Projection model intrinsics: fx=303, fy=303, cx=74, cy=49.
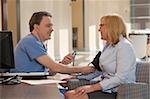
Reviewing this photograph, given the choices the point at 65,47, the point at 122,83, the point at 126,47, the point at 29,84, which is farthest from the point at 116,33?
the point at 65,47

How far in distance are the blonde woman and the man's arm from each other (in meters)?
0.19

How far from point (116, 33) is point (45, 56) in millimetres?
608

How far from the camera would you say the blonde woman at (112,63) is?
2322 mm

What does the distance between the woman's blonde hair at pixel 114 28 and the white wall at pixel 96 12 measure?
4.21 m

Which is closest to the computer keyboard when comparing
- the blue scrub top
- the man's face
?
the blue scrub top

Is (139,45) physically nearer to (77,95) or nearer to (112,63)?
(112,63)

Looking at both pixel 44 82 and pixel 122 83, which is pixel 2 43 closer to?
pixel 44 82

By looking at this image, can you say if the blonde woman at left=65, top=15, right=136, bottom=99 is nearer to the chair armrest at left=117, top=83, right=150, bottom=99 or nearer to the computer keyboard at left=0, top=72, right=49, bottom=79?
the chair armrest at left=117, top=83, right=150, bottom=99

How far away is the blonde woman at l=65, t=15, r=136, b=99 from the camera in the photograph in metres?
2.32

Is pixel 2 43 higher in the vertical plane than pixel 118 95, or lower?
higher

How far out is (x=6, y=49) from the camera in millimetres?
2148

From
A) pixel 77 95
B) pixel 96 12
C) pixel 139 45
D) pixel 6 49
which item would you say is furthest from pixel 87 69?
pixel 96 12

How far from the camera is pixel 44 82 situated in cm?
220

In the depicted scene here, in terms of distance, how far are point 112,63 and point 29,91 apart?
0.82 metres
